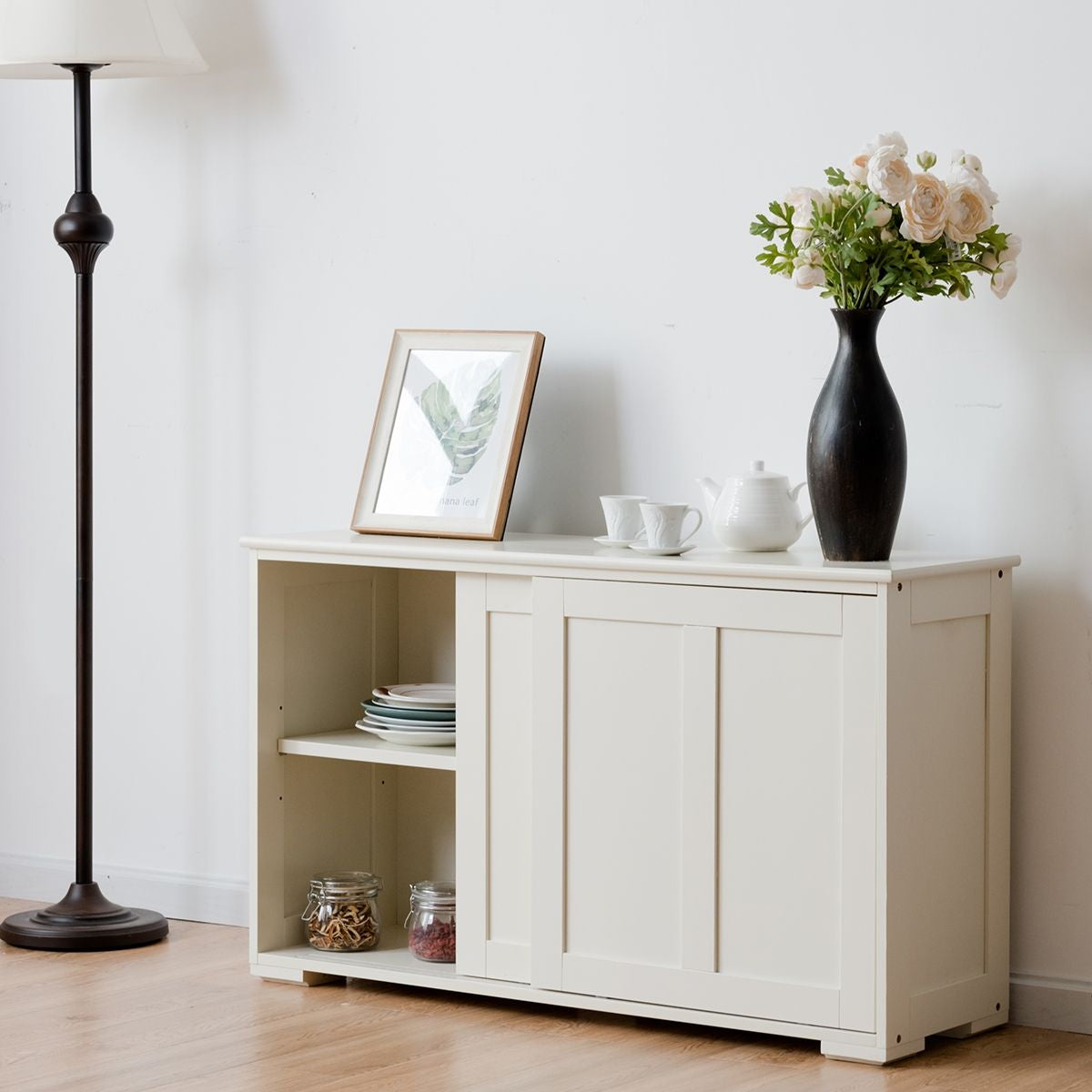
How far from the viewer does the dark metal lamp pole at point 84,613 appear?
131 inches

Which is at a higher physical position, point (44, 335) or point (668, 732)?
point (44, 335)

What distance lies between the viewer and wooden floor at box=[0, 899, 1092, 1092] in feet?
8.27

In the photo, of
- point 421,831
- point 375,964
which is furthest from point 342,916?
point 421,831

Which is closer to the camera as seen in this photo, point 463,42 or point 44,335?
point 463,42

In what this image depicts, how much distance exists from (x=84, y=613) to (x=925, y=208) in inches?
65.4

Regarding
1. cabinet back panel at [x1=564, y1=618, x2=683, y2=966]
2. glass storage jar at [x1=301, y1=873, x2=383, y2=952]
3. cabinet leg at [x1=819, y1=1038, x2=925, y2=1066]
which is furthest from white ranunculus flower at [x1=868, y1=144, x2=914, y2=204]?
glass storage jar at [x1=301, y1=873, x2=383, y2=952]

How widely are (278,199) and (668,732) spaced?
1.34m

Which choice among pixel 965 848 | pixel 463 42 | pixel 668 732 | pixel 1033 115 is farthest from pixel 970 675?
pixel 463 42

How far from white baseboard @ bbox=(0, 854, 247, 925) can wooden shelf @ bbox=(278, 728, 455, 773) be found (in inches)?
18.7

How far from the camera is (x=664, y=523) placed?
2766 millimetres

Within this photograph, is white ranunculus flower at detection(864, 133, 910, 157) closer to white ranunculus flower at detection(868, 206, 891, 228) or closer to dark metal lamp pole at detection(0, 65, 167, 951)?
white ranunculus flower at detection(868, 206, 891, 228)

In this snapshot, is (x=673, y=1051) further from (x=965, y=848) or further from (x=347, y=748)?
(x=347, y=748)

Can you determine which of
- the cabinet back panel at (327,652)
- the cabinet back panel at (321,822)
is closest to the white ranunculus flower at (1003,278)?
the cabinet back panel at (327,652)

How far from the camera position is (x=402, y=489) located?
3178 mm
